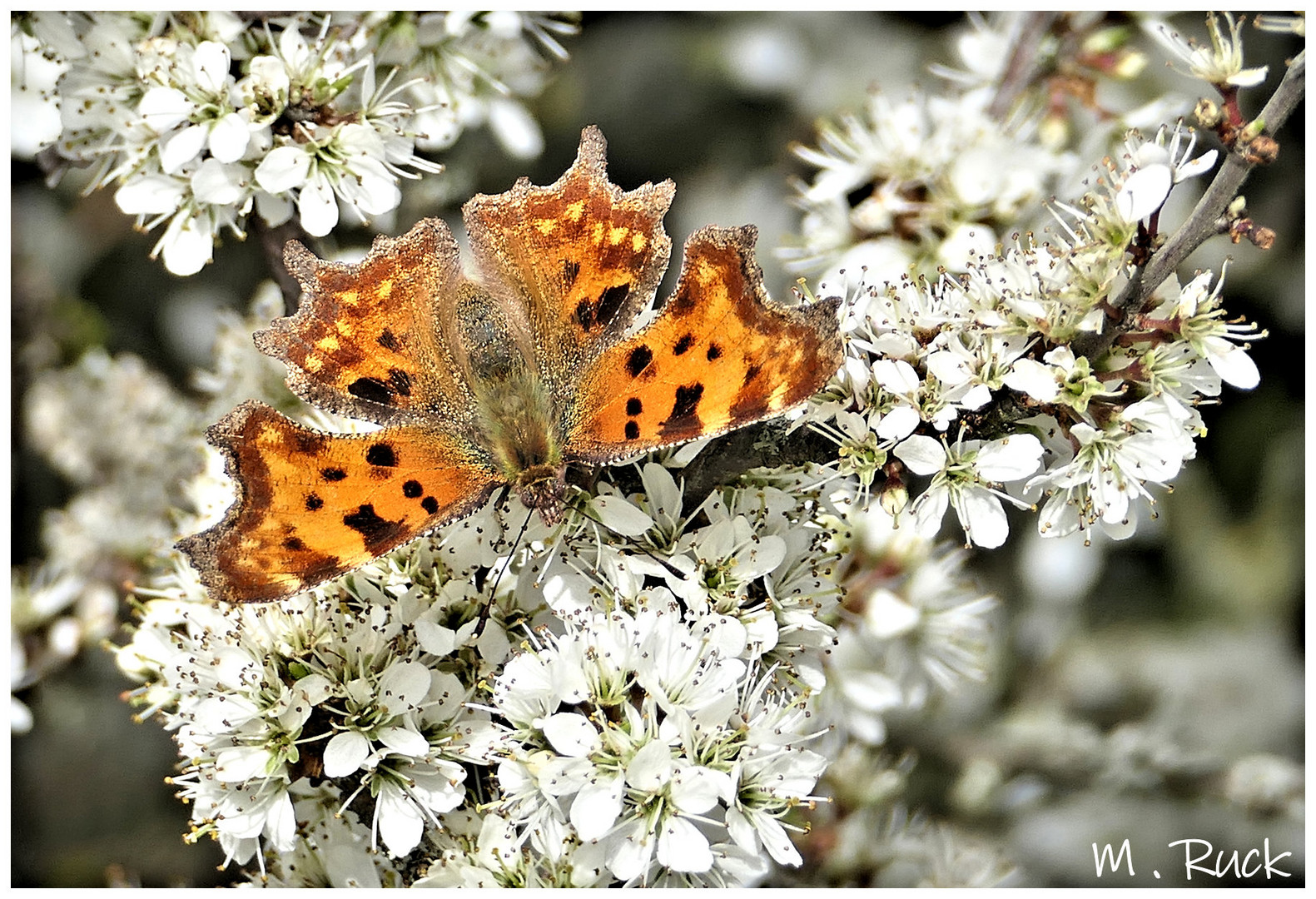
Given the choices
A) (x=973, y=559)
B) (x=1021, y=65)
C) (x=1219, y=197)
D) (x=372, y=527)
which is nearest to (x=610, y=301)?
(x=372, y=527)

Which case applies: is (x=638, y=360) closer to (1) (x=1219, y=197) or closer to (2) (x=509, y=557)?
(2) (x=509, y=557)

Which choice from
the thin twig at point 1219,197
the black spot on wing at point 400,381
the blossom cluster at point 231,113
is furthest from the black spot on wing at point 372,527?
the thin twig at point 1219,197

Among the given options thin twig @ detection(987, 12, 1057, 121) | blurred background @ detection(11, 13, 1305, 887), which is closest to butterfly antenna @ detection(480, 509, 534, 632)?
blurred background @ detection(11, 13, 1305, 887)

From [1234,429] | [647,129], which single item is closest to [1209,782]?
[1234,429]

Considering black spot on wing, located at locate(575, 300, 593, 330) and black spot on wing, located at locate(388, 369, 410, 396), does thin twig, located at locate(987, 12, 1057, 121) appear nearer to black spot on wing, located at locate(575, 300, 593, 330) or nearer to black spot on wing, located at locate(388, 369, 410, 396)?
black spot on wing, located at locate(575, 300, 593, 330)

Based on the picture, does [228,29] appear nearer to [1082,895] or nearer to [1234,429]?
[1082,895]
